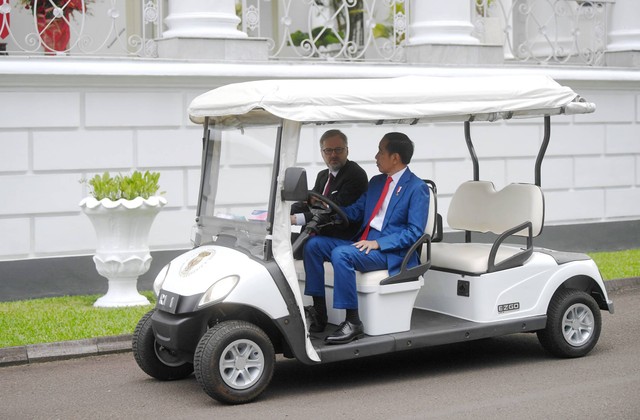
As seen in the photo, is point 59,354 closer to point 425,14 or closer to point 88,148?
point 88,148

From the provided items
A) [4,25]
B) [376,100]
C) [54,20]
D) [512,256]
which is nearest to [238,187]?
[376,100]

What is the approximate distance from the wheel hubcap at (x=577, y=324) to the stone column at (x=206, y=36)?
5763mm

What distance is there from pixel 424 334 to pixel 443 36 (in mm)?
7420

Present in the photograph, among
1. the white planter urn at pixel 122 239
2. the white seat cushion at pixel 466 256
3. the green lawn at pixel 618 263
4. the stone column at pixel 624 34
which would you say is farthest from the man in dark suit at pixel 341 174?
the stone column at pixel 624 34

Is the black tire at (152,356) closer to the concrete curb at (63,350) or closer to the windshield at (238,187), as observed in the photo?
the windshield at (238,187)

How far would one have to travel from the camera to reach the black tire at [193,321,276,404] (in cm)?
730

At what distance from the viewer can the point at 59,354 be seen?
943 cm

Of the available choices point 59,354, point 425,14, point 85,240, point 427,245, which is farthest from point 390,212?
point 425,14

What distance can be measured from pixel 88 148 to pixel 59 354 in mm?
3444

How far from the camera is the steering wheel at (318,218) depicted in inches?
316

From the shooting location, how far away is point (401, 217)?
827cm

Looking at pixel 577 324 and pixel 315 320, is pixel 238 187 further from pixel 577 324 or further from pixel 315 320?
pixel 577 324

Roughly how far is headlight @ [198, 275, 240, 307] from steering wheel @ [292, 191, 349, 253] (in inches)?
35.0

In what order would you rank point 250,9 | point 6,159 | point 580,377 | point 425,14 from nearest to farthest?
point 580,377 < point 6,159 < point 250,9 < point 425,14
